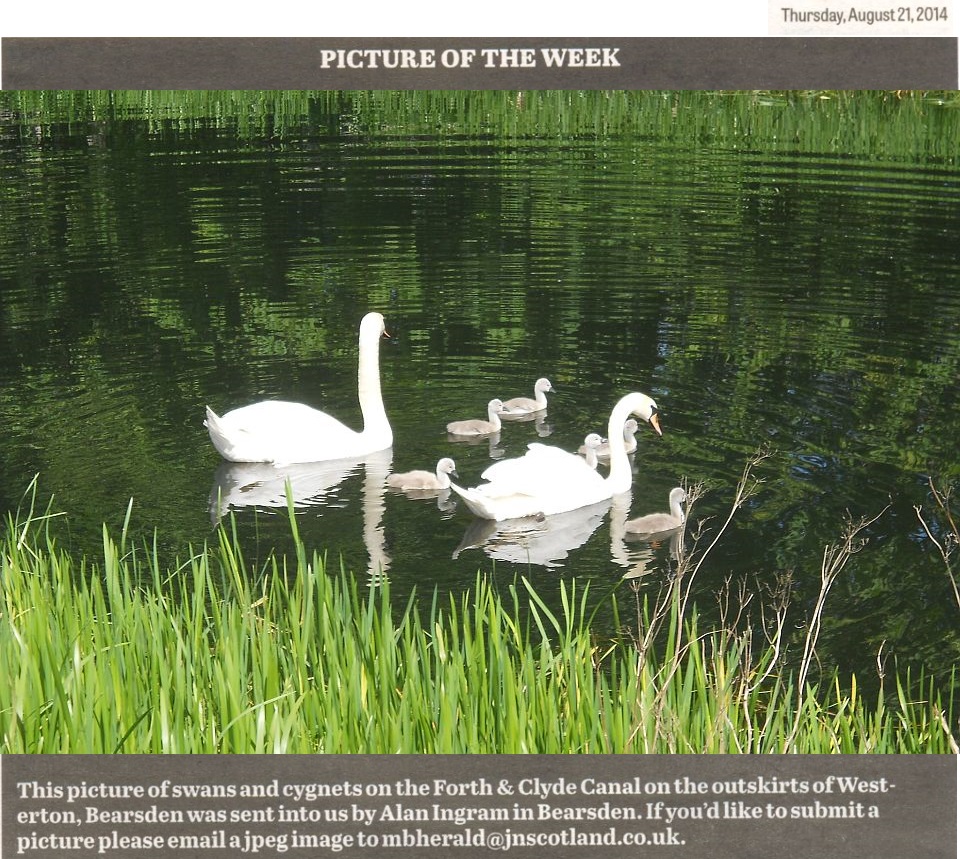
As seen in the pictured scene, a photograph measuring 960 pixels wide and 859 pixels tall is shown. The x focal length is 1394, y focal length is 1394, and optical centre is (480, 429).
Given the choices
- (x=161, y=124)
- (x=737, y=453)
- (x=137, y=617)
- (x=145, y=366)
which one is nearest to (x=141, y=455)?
(x=145, y=366)

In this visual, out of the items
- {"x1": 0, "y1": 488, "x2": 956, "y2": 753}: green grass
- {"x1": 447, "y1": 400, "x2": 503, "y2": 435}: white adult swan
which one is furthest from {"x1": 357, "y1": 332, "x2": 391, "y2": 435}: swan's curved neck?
{"x1": 0, "y1": 488, "x2": 956, "y2": 753}: green grass

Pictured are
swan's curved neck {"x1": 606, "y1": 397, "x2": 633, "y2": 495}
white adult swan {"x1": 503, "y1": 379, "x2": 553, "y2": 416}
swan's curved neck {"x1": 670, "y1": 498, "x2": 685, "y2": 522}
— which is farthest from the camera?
white adult swan {"x1": 503, "y1": 379, "x2": 553, "y2": 416}

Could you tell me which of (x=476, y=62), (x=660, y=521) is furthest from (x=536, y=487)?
(x=476, y=62)

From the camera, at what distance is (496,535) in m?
8.56

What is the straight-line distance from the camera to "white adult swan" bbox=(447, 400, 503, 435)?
33.1 ft

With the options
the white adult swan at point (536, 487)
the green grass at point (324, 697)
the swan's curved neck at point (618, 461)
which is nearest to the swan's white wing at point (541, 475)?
the white adult swan at point (536, 487)

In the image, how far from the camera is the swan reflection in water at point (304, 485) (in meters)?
8.86

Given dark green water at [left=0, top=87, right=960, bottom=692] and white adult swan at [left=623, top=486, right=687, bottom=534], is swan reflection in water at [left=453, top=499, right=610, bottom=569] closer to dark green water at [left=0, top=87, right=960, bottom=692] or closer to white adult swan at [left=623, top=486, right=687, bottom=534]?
dark green water at [left=0, top=87, right=960, bottom=692]

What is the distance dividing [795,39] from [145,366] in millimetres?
8092

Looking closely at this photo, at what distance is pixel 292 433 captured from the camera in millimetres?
9617

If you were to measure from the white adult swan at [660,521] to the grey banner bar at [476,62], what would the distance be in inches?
175

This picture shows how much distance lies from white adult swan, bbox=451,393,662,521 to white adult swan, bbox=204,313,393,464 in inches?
51.7
